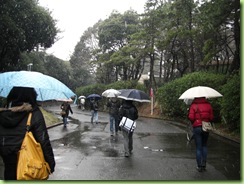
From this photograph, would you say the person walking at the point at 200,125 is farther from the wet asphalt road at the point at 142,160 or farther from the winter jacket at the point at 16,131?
the winter jacket at the point at 16,131

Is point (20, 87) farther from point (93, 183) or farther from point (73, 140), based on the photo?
point (73, 140)

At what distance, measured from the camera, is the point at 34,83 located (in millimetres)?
3902

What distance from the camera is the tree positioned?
59.5 feet

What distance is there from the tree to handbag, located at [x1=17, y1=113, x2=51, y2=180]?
15918 millimetres

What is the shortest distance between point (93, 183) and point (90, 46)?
144ft

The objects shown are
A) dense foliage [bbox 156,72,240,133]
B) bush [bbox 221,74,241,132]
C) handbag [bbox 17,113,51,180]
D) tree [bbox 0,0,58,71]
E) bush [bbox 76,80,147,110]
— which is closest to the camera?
handbag [bbox 17,113,51,180]

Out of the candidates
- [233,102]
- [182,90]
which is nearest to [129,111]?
[233,102]

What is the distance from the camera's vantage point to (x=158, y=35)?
2580 cm

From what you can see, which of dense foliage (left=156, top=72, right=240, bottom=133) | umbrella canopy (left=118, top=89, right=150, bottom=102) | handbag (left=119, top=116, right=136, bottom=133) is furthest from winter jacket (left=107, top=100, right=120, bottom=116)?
handbag (left=119, top=116, right=136, bottom=133)

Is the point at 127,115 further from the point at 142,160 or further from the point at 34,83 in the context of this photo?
the point at 34,83

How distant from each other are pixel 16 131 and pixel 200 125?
4.19 meters

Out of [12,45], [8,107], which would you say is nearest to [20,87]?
[8,107]

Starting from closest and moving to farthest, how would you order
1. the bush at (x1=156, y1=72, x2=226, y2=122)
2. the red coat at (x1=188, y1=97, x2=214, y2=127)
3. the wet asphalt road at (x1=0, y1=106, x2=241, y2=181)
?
1. the wet asphalt road at (x1=0, y1=106, x2=241, y2=181)
2. the red coat at (x1=188, y1=97, x2=214, y2=127)
3. the bush at (x1=156, y1=72, x2=226, y2=122)

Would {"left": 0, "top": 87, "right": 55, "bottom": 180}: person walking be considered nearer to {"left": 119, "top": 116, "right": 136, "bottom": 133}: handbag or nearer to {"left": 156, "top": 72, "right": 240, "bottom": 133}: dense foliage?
{"left": 119, "top": 116, "right": 136, "bottom": 133}: handbag
